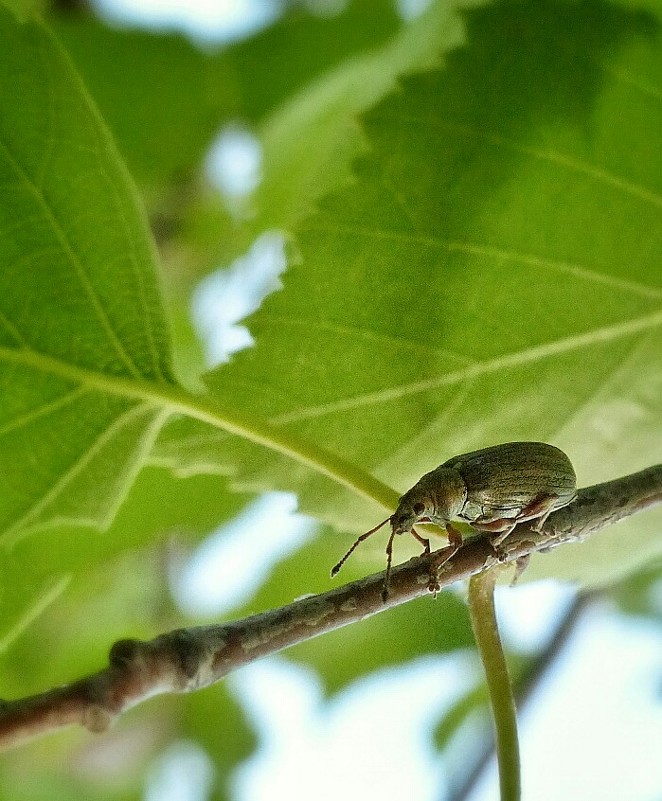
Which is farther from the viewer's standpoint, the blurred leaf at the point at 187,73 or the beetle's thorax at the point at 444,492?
the blurred leaf at the point at 187,73

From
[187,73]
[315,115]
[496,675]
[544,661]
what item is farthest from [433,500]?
[187,73]

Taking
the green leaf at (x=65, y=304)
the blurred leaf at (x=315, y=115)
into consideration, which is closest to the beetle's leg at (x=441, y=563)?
the green leaf at (x=65, y=304)

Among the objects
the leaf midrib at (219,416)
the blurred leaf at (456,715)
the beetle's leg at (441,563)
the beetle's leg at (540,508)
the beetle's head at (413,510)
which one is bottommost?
the beetle's leg at (441,563)

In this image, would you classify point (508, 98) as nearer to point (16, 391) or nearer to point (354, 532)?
point (354, 532)

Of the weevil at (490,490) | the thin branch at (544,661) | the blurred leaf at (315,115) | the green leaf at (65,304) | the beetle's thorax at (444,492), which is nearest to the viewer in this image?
the green leaf at (65,304)

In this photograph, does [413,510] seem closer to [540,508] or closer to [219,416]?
[540,508]

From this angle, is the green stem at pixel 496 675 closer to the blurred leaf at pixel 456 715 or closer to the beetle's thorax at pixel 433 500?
the beetle's thorax at pixel 433 500

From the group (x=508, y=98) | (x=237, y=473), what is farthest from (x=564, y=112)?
(x=237, y=473)

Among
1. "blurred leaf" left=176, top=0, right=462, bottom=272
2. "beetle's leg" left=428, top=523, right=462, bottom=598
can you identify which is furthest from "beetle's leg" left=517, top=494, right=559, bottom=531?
"blurred leaf" left=176, top=0, right=462, bottom=272
